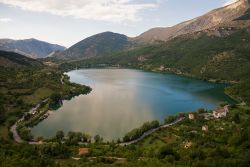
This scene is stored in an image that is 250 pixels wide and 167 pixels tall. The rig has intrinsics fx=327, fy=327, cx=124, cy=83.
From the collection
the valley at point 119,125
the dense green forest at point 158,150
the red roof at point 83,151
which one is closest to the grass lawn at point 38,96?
the valley at point 119,125

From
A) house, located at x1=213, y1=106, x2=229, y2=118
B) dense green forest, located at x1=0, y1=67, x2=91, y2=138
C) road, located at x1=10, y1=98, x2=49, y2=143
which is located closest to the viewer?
road, located at x1=10, y1=98, x2=49, y2=143

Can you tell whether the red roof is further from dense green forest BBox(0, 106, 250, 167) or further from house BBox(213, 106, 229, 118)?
house BBox(213, 106, 229, 118)

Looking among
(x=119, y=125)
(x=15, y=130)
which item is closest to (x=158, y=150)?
(x=119, y=125)

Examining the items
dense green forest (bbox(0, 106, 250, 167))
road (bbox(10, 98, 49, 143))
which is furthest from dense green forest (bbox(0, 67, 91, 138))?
dense green forest (bbox(0, 106, 250, 167))

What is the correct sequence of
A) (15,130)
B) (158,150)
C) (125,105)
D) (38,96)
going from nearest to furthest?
(158,150), (15,130), (125,105), (38,96)

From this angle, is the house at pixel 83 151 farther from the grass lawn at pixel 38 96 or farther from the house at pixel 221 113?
the grass lawn at pixel 38 96

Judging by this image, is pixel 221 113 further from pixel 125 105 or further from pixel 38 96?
pixel 38 96


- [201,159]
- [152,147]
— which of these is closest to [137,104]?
[152,147]

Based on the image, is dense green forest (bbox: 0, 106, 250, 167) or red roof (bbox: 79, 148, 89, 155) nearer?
dense green forest (bbox: 0, 106, 250, 167)
